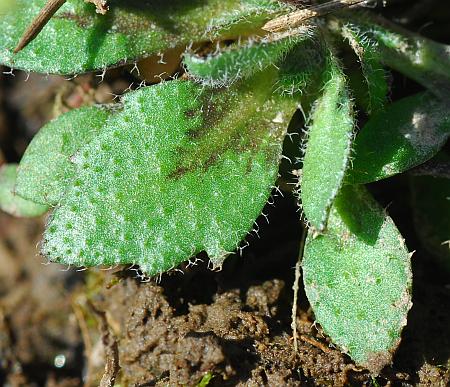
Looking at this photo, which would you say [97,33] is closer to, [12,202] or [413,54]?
[12,202]

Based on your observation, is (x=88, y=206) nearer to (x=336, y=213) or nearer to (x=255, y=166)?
(x=255, y=166)

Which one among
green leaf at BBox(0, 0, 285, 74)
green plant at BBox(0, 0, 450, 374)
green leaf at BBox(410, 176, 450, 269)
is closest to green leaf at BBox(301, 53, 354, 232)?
green plant at BBox(0, 0, 450, 374)

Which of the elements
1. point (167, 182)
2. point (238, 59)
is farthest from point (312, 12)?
point (167, 182)

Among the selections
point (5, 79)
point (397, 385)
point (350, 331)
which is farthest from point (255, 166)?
point (5, 79)

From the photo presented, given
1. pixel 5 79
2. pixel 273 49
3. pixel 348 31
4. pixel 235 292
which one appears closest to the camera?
pixel 273 49

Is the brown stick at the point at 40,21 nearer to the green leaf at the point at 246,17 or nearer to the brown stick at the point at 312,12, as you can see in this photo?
the green leaf at the point at 246,17

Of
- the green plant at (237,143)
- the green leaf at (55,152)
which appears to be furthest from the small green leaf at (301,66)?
the green leaf at (55,152)

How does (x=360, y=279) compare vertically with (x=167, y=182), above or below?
below
